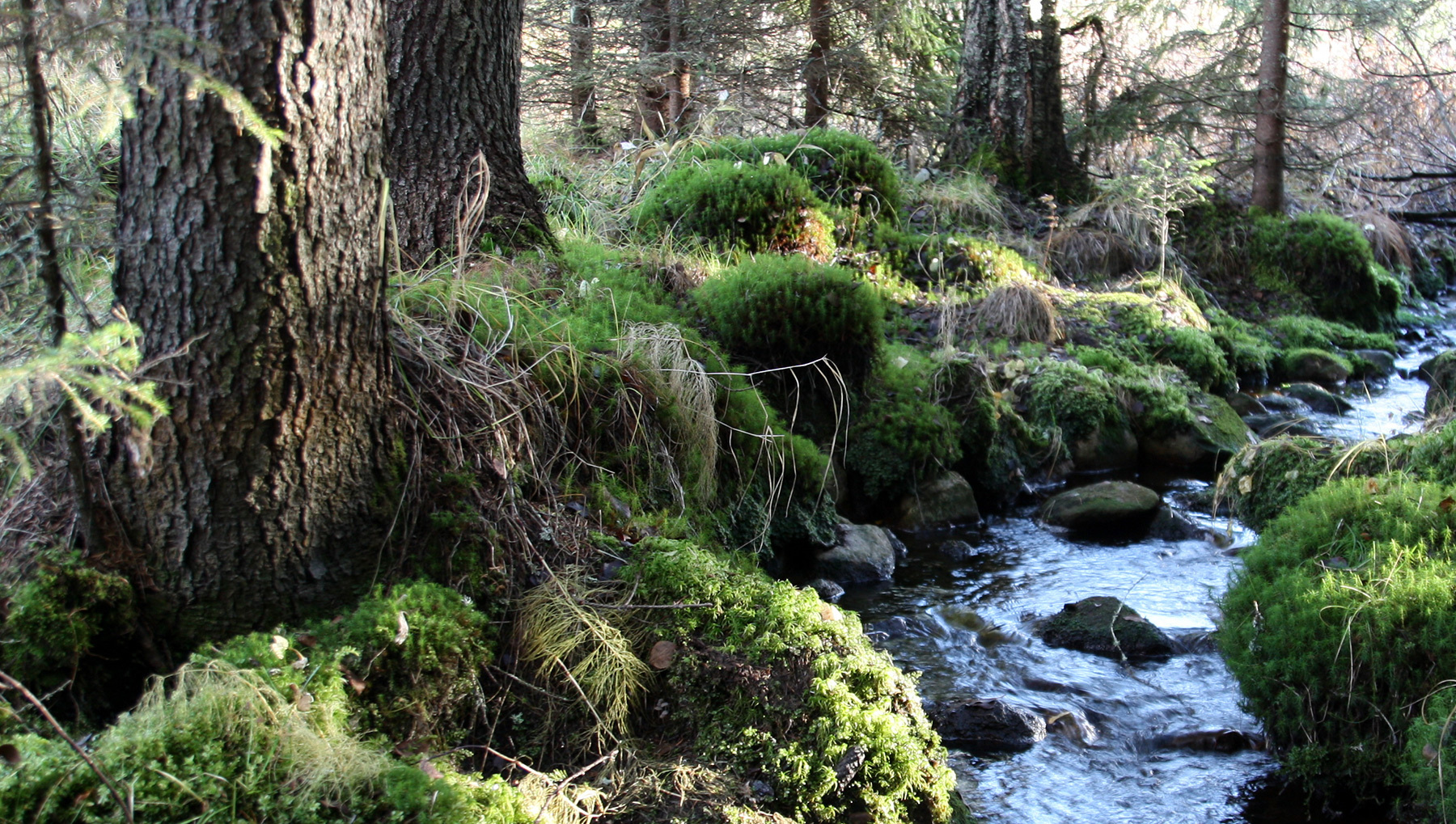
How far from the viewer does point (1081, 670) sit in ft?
13.5

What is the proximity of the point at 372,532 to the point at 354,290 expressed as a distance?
66cm

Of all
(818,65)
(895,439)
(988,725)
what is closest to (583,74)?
(818,65)

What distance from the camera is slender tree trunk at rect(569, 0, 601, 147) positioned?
11.0m

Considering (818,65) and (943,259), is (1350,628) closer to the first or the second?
(943,259)

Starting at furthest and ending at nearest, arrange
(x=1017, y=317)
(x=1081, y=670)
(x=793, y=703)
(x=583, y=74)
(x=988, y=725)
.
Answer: (x=583, y=74) < (x=1017, y=317) < (x=1081, y=670) < (x=988, y=725) < (x=793, y=703)

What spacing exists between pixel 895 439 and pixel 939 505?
0.48 m

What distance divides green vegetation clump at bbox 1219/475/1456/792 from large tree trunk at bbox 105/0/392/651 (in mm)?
2805

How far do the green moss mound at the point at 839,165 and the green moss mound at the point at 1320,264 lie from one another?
4388 mm

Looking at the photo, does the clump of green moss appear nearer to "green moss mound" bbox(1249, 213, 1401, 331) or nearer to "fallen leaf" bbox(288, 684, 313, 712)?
"green moss mound" bbox(1249, 213, 1401, 331)

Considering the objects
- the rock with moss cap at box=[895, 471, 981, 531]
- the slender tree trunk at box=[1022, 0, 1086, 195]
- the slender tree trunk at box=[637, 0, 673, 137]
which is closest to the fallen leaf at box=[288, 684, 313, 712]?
the rock with moss cap at box=[895, 471, 981, 531]

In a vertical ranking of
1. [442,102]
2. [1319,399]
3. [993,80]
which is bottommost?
[1319,399]

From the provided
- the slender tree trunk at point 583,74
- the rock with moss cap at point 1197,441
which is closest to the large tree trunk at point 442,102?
the rock with moss cap at point 1197,441

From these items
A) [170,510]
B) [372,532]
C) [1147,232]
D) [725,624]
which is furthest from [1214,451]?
[170,510]

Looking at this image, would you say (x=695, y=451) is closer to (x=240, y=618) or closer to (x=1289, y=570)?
→ (x=240, y=618)
